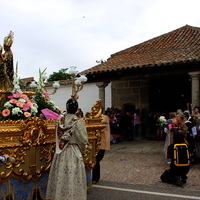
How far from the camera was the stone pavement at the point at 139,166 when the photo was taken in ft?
21.1

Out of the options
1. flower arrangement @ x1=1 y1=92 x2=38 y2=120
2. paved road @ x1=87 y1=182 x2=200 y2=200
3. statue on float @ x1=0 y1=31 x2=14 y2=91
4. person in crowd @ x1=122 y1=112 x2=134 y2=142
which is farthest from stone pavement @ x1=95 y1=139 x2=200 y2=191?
statue on float @ x1=0 y1=31 x2=14 y2=91

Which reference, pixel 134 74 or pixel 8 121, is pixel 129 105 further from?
pixel 8 121

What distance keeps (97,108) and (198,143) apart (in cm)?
408

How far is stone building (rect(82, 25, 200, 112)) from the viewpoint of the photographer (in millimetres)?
12812

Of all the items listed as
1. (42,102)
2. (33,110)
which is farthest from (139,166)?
(33,110)

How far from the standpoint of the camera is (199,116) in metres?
8.43

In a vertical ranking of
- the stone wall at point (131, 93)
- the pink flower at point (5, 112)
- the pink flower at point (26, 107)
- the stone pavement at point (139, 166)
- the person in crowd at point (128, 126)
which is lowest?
the stone pavement at point (139, 166)

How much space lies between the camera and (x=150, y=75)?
12906 mm

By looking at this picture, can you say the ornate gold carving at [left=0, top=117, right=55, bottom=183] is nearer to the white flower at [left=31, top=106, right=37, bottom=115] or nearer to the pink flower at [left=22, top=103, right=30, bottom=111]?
the white flower at [left=31, top=106, right=37, bottom=115]

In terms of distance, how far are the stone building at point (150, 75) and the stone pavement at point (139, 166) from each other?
3220 mm

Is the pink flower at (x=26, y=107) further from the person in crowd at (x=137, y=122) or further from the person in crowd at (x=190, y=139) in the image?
the person in crowd at (x=137, y=122)

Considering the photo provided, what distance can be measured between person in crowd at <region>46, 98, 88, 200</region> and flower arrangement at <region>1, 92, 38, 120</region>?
2.40 ft

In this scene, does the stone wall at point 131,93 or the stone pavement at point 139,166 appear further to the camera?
the stone wall at point 131,93

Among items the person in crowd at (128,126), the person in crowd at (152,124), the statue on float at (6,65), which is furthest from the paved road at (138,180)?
the person in crowd at (152,124)
